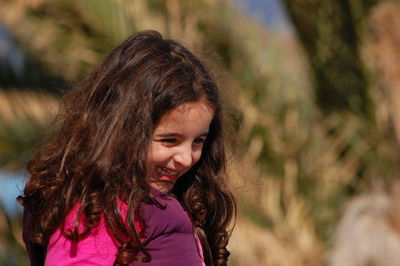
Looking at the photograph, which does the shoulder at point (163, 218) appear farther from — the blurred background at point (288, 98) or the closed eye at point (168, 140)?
the blurred background at point (288, 98)

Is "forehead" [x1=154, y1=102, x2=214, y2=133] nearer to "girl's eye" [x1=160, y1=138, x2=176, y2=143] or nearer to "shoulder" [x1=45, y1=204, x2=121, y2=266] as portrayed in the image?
"girl's eye" [x1=160, y1=138, x2=176, y2=143]

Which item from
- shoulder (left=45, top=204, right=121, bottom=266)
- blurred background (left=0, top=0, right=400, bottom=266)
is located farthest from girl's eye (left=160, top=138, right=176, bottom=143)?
blurred background (left=0, top=0, right=400, bottom=266)

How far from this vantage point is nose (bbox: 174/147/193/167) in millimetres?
2453

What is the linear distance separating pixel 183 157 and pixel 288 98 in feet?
12.2

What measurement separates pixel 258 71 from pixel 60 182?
12.0ft

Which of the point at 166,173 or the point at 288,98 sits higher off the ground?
the point at 288,98

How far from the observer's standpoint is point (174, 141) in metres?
2.46

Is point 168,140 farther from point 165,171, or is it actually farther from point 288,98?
point 288,98

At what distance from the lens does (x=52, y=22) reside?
5.56m

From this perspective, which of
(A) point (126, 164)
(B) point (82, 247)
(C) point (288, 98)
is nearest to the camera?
(B) point (82, 247)

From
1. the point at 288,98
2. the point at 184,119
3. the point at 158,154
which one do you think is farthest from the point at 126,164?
the point at 288,98

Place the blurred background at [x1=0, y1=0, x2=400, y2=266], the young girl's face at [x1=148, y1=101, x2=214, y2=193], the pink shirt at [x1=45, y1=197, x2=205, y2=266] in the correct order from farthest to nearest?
the blurred background at [x1=0, y1=0, x2=400, y2=266], the young girl's face at [x1=148, y1=101, x2=214, y2=193], the pink shirt at [x1=45, y1=197, x2=205, y2=266]

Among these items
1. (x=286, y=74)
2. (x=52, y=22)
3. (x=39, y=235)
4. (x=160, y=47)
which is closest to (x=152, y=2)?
(x=52, y=22)

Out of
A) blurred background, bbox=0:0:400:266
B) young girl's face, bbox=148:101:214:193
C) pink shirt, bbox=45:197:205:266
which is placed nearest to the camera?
pink shirt, bbox=45:197:205:266
